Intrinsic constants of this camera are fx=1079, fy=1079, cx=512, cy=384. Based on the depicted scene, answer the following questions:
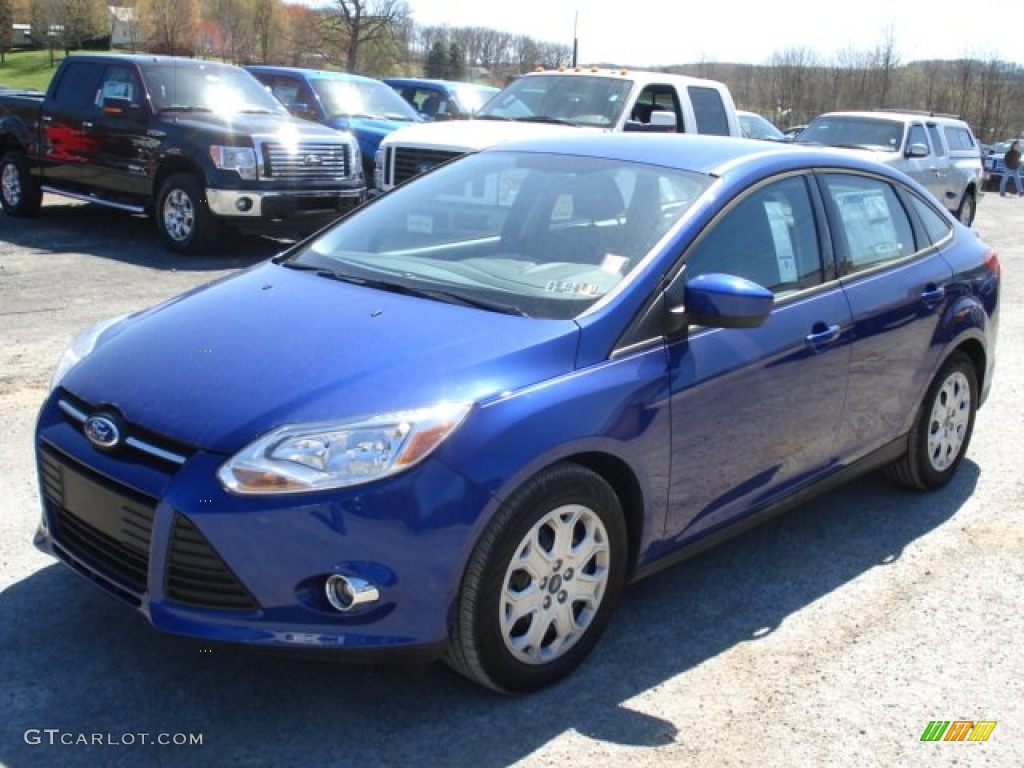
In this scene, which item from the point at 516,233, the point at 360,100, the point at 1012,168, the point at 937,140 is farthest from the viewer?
the point at 1012,168

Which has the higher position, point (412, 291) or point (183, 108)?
point (183, 108)

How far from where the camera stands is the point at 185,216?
35.6ft

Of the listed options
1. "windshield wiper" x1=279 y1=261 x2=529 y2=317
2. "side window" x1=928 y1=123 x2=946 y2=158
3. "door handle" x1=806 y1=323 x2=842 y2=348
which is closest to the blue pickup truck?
"side window" x1=928 y1=123 x2=946 y2=158

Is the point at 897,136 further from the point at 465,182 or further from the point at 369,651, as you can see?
the point at 369,651

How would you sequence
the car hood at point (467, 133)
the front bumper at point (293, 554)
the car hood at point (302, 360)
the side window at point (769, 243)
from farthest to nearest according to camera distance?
the car hood at point (467, 133) < the side window at point (769, 243) < the car hood at point (302, 360) < the front bumper at point (293, 554)

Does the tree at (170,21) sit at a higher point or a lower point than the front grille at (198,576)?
higher

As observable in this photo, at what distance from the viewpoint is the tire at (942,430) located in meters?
4.96

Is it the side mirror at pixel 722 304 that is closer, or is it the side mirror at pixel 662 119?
the side mirror at pixel 722 304

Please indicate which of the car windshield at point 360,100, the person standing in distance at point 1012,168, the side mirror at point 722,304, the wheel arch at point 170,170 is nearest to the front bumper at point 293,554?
the side mirror at point 722,304

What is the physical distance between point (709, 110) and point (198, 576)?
33.6 feet

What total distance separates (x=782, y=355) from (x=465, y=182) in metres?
1.53

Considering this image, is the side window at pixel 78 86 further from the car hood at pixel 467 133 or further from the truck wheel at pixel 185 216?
the car hood at pixel 467 133

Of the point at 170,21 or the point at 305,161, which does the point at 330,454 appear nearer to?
the point at 305,161

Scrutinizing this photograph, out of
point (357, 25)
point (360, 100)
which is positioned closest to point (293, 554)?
point (360, 100)
